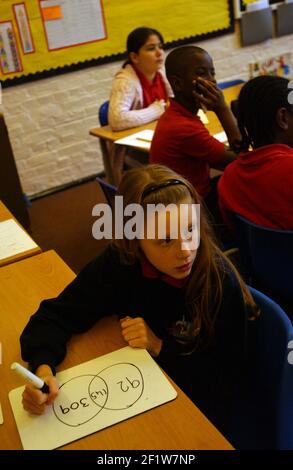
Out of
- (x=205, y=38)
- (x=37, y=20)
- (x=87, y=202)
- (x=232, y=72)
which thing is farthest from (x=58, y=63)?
(x=232, y=72)

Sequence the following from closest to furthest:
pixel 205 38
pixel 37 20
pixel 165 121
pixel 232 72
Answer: pixel 165 121 < pixel 37 20 < pixel 205 38 < pixel 232 72

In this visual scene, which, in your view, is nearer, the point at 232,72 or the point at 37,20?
the point at 37,20

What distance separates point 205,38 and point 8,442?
3.92 meters

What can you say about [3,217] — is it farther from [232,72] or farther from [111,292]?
[232,72]

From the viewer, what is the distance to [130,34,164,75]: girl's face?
3105 millimetres

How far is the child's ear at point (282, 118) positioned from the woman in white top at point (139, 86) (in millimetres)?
1406

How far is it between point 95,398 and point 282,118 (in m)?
1.12

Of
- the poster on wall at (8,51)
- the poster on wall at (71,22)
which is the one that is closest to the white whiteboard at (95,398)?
the poster on wall at (8,51)

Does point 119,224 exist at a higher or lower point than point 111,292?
higher

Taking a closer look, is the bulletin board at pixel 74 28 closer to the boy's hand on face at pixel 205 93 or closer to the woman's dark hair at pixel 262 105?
the boy's hand on face at pixel 205 93

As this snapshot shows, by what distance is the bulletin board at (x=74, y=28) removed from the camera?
11.5 feet

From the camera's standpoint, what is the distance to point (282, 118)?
1.67m

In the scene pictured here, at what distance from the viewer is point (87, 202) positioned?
3832 mm
